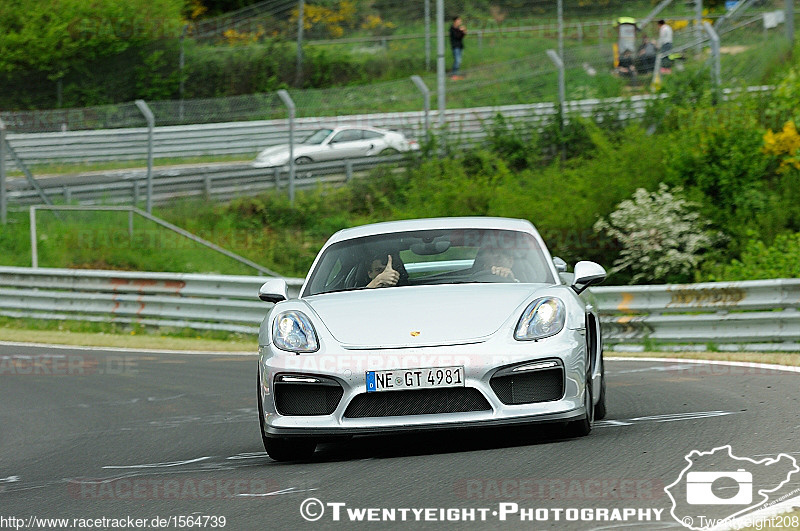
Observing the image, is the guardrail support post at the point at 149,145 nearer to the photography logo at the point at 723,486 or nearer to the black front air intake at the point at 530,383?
the black front air intake at the point at 530,383

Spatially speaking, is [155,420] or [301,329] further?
[155,420]

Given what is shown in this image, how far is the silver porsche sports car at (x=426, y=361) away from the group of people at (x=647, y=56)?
20.2m

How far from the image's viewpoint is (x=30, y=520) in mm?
5652

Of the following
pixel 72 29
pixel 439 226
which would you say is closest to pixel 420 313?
pixel 439 226

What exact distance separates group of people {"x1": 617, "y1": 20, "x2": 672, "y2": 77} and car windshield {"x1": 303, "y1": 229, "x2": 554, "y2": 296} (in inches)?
758

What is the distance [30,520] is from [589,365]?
3057mm

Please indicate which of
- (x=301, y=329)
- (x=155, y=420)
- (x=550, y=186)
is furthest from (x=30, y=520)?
(x=550, y=186)

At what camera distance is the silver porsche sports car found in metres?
6.41

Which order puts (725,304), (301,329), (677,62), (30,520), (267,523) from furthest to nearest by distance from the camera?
(677,62) < (725,304) < (301,329) < (30,520) < (267,523)

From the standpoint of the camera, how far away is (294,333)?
6895 millimetres

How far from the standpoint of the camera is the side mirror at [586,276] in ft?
24.6

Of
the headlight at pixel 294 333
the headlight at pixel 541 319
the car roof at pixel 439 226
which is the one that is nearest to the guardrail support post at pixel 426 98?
the car roof at pixel 439 226

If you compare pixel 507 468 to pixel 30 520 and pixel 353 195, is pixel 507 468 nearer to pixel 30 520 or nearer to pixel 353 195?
pixel 30 520

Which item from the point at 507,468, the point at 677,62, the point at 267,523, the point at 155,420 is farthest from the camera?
the point at 677,62
